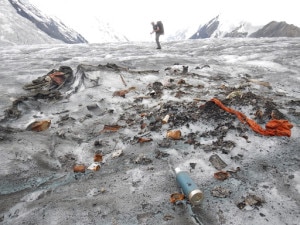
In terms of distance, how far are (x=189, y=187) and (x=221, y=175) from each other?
54 centimetres

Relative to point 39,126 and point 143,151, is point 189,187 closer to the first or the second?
point 143,151

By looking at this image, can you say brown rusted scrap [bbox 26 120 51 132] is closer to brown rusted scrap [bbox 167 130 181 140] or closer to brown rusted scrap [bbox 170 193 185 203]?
brown rusted scrap [bbox 167 130 181 140]

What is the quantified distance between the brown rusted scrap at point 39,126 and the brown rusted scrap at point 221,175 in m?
2.97

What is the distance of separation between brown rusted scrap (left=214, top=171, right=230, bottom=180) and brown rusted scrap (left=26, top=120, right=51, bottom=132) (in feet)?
9.75

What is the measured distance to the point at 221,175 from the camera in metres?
3.11

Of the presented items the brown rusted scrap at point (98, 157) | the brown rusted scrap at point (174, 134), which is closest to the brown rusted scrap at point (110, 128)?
the brown rusted scrap at point (98, 157)

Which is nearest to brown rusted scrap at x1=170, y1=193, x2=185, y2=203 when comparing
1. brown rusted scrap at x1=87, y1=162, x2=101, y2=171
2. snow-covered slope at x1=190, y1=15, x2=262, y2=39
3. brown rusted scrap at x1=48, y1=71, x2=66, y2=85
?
brown rusted scrap at x1=87, y1=162, x2=101, y2=171

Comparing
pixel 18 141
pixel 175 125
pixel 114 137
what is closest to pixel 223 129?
pixel 175 125

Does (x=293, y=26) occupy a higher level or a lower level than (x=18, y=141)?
lower

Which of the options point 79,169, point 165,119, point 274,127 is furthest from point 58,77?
point 274,127

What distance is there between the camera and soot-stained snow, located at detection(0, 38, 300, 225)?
271 centimetres

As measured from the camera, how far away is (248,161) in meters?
3.34

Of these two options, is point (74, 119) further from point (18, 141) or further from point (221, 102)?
point (221, 102)

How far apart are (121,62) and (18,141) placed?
6.27 meters
